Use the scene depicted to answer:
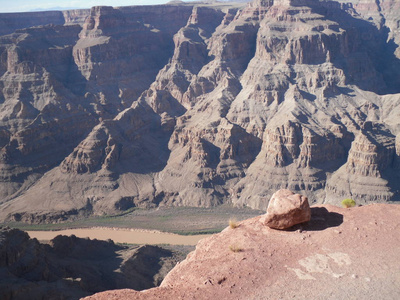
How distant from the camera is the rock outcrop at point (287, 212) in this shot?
1112 inches

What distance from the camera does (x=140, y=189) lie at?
332 feet

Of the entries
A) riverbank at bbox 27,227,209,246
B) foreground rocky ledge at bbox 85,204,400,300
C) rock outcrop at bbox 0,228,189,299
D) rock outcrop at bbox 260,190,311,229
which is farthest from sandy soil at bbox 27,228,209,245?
foreground rocky ledge at bbox 85,204,400,300

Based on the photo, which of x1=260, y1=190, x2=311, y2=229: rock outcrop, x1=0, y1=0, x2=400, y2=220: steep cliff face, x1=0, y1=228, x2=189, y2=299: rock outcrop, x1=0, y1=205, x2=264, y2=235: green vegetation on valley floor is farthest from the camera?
x1=0, y1=0, x2=400, y2=220: steep cliff face

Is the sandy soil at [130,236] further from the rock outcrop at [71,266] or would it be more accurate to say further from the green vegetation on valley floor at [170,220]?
the rock outcrop at [71,266]

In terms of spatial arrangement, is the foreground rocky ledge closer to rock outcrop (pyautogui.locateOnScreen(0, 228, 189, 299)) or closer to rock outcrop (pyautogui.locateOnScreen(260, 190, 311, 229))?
rock outcrop (pyautogui.locateOnScreen(260, 190, 311, 229))

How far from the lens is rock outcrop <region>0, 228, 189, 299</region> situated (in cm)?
4300

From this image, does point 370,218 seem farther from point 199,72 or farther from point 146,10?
point 146,10

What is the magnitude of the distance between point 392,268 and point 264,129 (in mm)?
85159

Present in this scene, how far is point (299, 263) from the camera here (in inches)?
996

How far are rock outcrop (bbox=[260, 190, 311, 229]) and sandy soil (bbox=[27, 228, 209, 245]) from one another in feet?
171

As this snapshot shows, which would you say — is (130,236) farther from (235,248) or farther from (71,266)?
(235,248)

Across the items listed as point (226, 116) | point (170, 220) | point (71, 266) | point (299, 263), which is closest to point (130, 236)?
point (170, 220)

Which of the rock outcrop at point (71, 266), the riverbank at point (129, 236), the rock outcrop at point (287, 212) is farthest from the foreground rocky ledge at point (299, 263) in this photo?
the riverbank at point (129, 236)

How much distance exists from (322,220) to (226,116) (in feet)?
289
